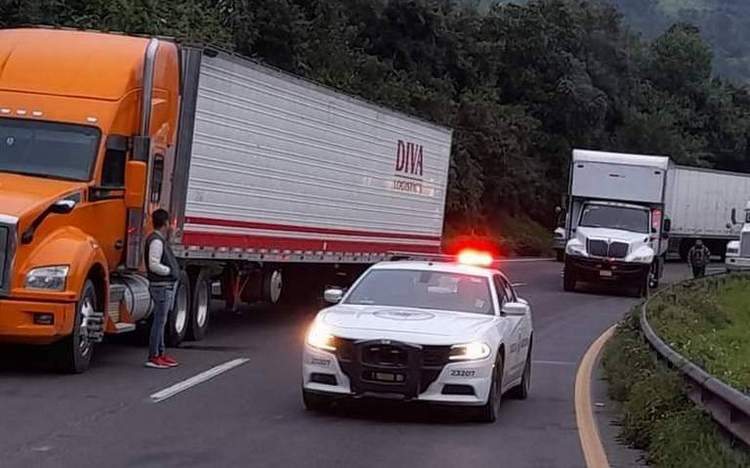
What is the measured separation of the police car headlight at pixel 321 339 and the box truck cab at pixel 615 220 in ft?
81.3

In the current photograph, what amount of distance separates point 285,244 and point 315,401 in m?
9.38

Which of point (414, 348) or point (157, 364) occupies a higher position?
point (414, 348)

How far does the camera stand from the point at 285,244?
876 inches

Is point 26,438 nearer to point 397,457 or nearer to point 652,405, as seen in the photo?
point 397,457

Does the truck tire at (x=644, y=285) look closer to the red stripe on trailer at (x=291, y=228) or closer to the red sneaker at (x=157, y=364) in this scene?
the red stripe on trailer at (x=291, y=228)

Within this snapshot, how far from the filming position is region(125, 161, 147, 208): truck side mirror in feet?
51.9

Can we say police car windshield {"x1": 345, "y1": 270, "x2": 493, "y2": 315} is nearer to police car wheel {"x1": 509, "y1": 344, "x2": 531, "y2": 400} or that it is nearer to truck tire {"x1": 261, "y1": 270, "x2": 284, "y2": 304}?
police car wheel {"x1": 509, "y1": 344, "x2": 531, "y2": 400}

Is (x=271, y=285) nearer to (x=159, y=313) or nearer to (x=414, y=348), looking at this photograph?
(x=159, y=313)

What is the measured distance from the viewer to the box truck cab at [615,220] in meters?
36.7

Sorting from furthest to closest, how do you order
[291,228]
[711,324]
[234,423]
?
[711,324], [291,228], [234,423]

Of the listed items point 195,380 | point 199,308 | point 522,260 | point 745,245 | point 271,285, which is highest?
point 745,245

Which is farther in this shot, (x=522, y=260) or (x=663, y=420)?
(x=522, y=260)

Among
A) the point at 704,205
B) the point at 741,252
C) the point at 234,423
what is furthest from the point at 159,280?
the point at 704,205

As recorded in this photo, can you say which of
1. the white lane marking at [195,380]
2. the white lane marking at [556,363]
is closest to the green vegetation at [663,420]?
the white lane marking at [556,363]
